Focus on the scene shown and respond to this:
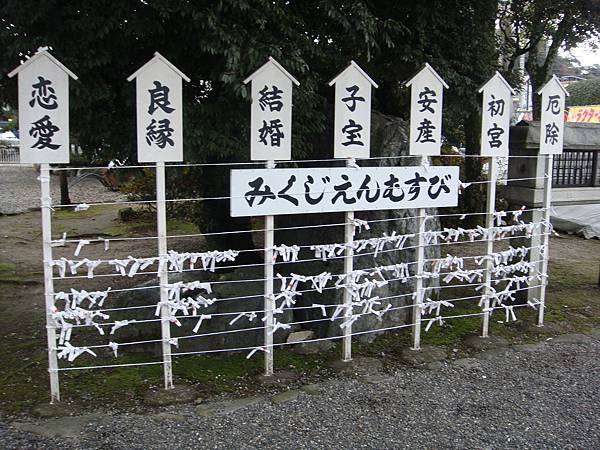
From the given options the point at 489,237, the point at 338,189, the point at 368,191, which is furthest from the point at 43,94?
the point at 489,237

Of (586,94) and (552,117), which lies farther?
(586,94)

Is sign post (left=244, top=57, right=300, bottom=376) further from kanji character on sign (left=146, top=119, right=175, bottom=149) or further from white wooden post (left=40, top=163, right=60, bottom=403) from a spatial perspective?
white wooden post (left=40, top=163, right=60, bottom=403)

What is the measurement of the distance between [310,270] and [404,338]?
1242mm

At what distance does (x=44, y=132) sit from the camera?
4.14 m

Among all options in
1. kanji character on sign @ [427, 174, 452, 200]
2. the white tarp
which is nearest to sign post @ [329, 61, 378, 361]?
kanji character on sign @ [427, 174, 452, 200]

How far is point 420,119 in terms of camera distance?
5.30m

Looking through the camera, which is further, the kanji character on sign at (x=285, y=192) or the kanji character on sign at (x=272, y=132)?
the kanji character on sign at (x=285, y=192)

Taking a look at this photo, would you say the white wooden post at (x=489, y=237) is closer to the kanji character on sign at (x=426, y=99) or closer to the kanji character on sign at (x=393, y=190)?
the kanji character on sign at (x=426, y=99)

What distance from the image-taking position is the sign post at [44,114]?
4.05 meters

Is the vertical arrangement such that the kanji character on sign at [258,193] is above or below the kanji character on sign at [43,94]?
below

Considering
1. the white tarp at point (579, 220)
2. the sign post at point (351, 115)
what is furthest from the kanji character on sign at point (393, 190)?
the white tarp at point (579, 220)

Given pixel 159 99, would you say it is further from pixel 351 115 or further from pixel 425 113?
pixel 425 113

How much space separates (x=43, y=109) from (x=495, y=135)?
13.9ft

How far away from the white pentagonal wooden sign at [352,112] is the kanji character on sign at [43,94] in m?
2.26
